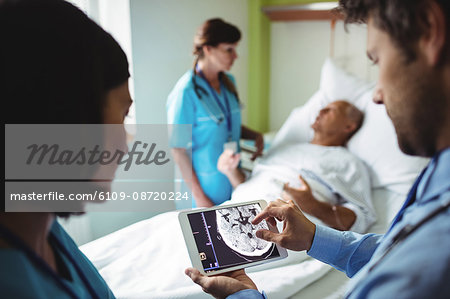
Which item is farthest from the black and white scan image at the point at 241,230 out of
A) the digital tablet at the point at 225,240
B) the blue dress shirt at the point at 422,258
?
the blue dress shirt at the point at 422,258

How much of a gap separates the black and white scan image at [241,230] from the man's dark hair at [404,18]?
2.15ft

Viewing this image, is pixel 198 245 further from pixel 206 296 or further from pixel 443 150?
pixel 443 150

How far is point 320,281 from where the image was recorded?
53.4 inches

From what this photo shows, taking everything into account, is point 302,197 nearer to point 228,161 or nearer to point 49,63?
point 228,161

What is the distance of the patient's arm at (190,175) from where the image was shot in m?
2.04

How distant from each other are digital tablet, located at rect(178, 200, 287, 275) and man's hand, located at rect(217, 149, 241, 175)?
0.78 metres

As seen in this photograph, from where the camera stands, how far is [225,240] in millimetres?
1104

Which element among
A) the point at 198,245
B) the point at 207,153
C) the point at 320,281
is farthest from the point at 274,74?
the point at 198,245

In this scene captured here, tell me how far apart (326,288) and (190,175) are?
980 millimetres

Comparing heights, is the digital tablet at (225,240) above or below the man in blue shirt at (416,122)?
below

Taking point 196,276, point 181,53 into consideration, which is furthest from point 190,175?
point 196,276

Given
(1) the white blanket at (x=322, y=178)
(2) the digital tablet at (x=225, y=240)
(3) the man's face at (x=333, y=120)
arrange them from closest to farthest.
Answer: (2) the digital tablet at (x=225, y=240) < (1) the white blanket at (x=322, y=178) < (3) the man's face at (x=333, y=120)

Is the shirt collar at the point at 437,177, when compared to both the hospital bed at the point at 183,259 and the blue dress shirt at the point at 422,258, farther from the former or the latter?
the hospital bed at the point at 183,259

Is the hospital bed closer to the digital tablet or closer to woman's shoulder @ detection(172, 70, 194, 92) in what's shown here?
the digital tablet
